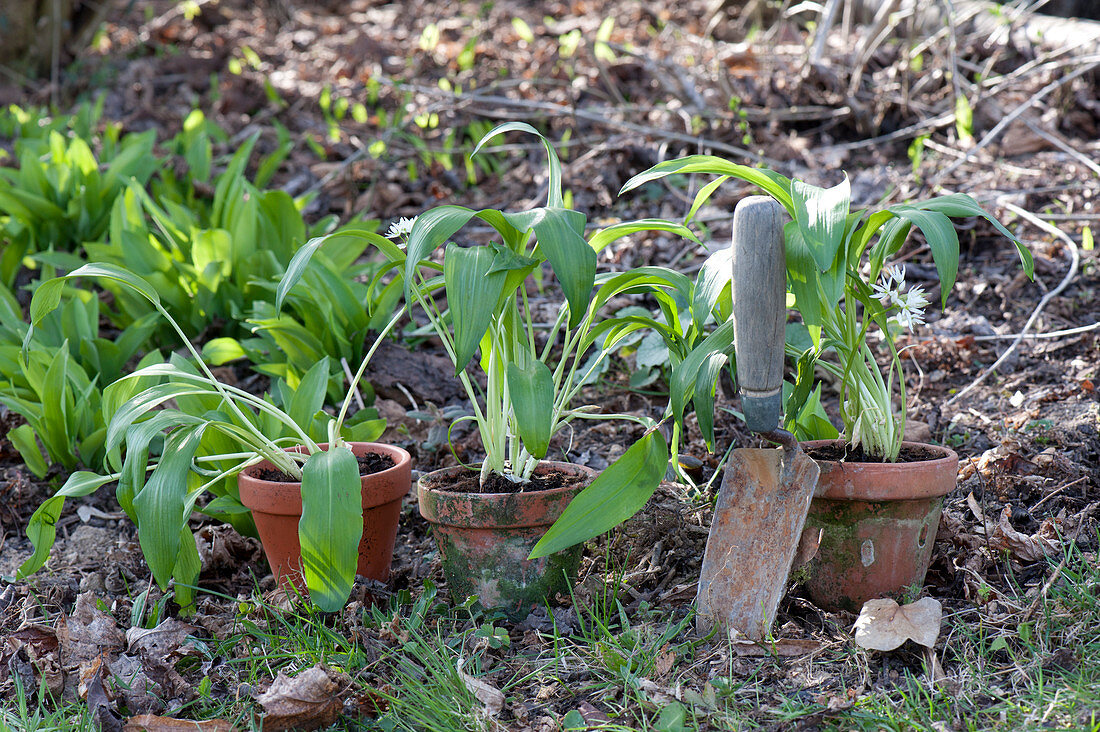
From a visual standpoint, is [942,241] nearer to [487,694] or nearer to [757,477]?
[757,477]

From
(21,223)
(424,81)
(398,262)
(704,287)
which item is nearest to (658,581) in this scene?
(704,287)

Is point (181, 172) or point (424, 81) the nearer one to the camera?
point (181, 172)

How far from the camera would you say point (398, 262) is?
155 centimetres

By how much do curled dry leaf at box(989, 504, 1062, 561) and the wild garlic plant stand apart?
0.87 ft

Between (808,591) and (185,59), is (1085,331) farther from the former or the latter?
(185,59)

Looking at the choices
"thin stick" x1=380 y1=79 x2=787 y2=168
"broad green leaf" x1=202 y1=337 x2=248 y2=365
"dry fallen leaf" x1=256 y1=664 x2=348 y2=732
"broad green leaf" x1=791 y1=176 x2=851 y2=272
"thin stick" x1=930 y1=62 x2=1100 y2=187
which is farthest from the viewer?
"thin stick" x1=380 y1=79 x2=787 y2=168

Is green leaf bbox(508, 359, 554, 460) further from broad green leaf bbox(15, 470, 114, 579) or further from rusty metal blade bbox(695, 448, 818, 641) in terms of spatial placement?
broad green leaf bbox(15, 470, 114, 579)

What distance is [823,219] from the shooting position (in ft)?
4.07

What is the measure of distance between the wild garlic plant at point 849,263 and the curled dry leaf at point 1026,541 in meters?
0.26

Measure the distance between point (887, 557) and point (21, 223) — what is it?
10.8 ft

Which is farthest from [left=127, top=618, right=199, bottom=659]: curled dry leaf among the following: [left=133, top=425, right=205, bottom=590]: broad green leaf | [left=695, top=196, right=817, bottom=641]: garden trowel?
[left=695, top=196, right=817, bottom=641]: garden trowel

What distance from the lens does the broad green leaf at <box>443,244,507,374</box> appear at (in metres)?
1.29

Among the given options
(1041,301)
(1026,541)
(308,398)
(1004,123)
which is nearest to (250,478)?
(308,398)

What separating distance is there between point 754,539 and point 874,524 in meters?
0.20
